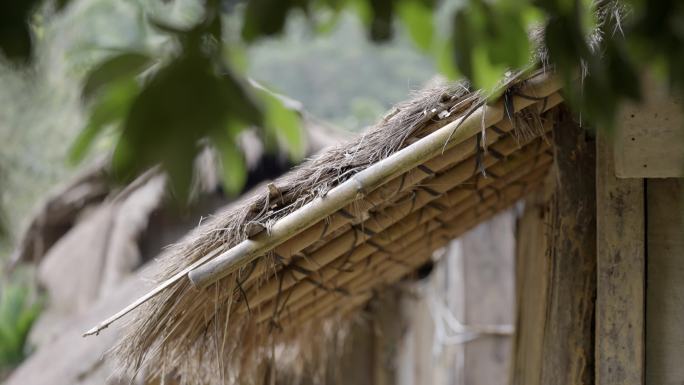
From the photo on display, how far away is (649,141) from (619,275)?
1.48 feet

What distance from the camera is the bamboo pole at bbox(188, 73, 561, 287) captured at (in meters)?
2.56

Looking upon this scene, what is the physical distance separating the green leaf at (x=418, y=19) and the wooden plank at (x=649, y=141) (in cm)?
161

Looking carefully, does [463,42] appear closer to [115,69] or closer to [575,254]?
[115,69]

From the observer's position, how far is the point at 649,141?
2639mm

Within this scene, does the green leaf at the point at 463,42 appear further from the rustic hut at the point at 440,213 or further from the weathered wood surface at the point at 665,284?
the weathered wood surface at the point at 665,284

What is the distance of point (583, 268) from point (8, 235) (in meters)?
2.34

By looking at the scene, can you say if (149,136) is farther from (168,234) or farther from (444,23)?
(168,234)

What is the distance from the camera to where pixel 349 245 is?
3.23 metres

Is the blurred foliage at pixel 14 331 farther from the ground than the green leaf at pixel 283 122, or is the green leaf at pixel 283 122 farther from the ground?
the green leaf at pixel 283 122

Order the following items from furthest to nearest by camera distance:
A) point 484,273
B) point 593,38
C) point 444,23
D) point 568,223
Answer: point 484,273
point 568,223
point 593,38
point 444,23

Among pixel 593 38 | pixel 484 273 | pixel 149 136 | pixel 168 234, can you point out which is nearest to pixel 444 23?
pixel 149 136

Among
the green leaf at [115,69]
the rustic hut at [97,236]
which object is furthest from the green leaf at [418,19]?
the rustic hut at [97,236]

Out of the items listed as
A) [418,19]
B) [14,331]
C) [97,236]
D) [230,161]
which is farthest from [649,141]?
[14,331]

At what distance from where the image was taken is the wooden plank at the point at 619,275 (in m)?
2.77
